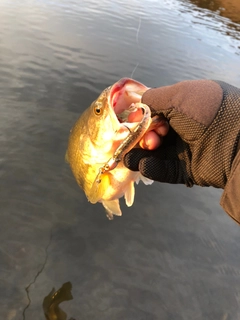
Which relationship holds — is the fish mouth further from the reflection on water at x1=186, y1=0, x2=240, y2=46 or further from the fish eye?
the reflection on water at x1=186, y1=0, x2=240, y2=46

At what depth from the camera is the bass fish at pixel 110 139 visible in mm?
2182

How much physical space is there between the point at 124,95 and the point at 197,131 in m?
0.57

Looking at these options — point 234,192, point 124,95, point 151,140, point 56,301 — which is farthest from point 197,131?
point 56,301

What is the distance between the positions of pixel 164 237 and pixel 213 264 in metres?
0.69

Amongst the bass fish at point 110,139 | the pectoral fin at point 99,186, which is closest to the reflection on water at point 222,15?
the bass fish at point 110,139

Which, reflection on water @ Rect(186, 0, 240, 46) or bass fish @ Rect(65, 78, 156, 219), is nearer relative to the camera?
bass fish @ Rect(65, 78, 156, 219)

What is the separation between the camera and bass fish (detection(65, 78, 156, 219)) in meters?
2.18

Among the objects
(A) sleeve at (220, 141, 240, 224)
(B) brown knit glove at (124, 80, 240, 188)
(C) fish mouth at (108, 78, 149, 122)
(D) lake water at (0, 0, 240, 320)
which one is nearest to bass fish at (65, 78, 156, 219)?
(C) fish mouth at (108, 78, 149, 122)

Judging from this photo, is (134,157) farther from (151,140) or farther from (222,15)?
(222,15)

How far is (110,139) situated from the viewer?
2.38m

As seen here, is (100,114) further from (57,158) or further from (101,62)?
(101,62)

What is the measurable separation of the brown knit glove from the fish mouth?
0.24 ft

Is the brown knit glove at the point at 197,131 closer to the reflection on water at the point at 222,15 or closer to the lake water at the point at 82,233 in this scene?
the lake water at the point at 82,233

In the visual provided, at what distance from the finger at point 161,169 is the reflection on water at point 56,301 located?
6.34ft
